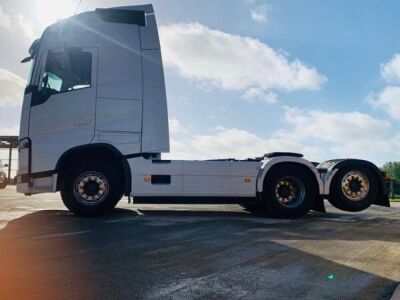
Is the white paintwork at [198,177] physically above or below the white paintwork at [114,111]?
below

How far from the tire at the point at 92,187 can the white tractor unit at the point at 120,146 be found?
0.02m

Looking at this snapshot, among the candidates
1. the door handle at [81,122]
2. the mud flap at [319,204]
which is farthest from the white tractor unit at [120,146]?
the mud flap at [319,204]

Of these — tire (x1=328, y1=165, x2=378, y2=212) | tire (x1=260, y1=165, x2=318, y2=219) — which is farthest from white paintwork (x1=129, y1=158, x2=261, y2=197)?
tire (x1=328, y1=165, x2=378, y2=212)

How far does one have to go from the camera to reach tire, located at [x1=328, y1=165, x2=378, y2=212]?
29.4 feet

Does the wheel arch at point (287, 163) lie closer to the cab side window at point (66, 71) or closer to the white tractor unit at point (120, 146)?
the white tractor unit at point (120, 146)

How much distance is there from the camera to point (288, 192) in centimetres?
909

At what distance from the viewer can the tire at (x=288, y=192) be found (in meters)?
8.93

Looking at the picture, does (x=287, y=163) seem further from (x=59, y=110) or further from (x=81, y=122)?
(x=59, y=110)

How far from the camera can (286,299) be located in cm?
337

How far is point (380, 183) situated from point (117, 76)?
235 inches

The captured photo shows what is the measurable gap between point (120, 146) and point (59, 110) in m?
1.37

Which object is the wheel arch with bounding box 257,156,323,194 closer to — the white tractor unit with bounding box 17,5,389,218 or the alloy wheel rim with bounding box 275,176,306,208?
the white tractor unit with bounding box 17,5,389,218

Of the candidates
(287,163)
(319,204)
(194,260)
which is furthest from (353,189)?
(194,260)

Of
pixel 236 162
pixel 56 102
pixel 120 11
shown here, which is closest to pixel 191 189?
pixel 236 162
